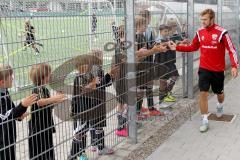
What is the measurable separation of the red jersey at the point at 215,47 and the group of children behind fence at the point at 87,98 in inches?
24.4

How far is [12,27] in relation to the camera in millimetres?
3260

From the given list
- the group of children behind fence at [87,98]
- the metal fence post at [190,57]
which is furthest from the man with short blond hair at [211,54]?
the metal fence post at [190,57]

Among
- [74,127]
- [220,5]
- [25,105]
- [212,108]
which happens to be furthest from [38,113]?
[220,5]

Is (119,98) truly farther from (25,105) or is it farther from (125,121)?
(25,105)

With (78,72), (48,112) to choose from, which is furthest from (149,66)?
(48,112)

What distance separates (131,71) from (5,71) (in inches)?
90.2

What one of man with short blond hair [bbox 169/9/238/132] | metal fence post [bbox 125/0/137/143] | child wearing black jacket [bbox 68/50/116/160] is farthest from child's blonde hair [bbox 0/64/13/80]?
man with short blond hair [bbox 169/9/238/132]

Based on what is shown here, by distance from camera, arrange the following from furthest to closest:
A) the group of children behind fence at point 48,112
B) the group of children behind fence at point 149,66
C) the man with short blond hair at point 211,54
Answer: the man with short blond hair at point 211,54 < the group of children behind fence at point 149,66 < the group of children behind fence at point 48,112

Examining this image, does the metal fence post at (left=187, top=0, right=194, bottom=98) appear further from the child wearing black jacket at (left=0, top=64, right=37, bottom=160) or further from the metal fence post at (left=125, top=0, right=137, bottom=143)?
the child wearing black jacket at (left=0, top=64, right=37, bottom=160)

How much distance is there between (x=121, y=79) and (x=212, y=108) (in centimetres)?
279

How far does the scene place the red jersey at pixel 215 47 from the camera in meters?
6.11

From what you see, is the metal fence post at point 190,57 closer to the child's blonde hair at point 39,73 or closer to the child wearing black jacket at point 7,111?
the child's blonde hair at point 39,73

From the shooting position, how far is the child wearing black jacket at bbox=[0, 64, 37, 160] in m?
3.36

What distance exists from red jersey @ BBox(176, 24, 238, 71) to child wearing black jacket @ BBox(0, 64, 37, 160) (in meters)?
3.46
